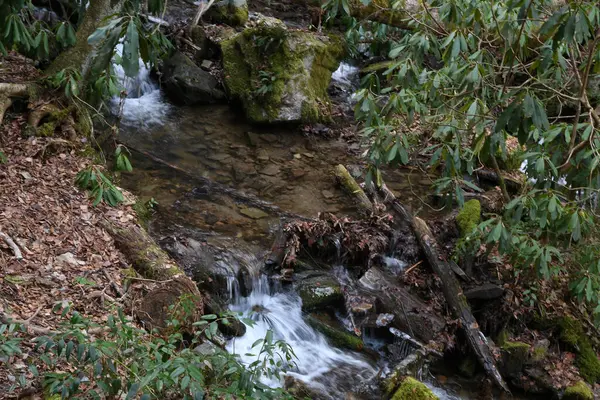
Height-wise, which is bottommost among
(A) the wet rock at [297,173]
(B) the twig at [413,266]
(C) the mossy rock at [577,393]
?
(C) the mossy rock at [577,393]

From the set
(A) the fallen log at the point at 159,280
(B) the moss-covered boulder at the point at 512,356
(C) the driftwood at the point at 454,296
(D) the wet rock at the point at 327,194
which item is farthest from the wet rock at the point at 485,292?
(A) the fallen log at the point at 159,280

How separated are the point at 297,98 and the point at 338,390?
5936mm

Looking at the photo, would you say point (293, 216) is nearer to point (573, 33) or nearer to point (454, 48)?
point (454, 48)

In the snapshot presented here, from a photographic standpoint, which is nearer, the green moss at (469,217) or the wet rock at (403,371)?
the wet rock at (403,371)

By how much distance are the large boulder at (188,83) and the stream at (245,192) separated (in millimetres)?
191

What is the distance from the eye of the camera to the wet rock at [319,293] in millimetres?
6230

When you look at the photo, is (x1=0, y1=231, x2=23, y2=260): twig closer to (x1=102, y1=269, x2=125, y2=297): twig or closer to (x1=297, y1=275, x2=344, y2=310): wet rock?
(x1=102, y1=269, x2=125, y2=297): twig

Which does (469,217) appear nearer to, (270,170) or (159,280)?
(270,170)

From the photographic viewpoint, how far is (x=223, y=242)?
661cm

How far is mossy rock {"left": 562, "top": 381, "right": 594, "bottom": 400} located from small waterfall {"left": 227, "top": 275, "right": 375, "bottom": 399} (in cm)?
209

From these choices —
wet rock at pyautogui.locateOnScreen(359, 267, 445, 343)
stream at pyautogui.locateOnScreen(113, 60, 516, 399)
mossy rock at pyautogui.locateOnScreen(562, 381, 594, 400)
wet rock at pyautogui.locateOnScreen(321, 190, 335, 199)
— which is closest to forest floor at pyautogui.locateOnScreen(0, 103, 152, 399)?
stream at pyautogui.locateOnScreen(113, 60, 516, 399)

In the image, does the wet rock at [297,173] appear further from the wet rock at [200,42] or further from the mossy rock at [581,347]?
the mossy rock at [581,347]

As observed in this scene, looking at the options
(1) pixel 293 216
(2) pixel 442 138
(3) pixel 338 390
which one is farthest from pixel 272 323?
(2) pixel 442 138

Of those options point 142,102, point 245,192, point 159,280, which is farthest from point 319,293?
point 142,102
